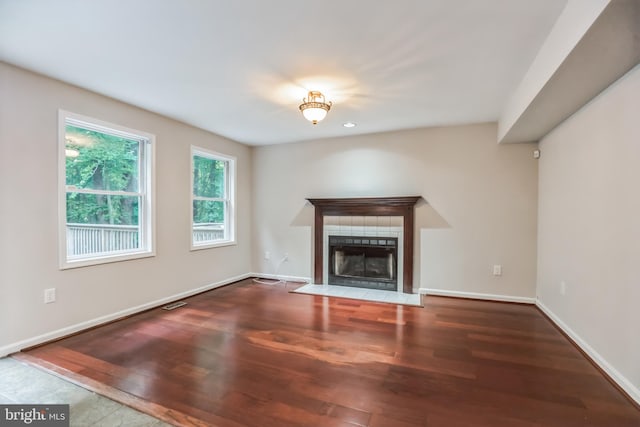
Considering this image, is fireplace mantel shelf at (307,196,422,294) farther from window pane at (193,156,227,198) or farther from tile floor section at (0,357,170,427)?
tile floor section at (0,357,170,427)

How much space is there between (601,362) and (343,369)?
6.41 feet

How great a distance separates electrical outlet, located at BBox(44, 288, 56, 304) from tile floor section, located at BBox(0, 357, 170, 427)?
554 mm

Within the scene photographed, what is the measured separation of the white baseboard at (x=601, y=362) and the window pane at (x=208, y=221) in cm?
450

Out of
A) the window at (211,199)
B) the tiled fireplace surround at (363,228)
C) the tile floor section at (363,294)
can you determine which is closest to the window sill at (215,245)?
the window at (211,199)

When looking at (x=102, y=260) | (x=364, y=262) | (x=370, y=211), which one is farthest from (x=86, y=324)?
(x=370, y=211)

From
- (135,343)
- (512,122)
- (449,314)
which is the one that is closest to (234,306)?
(135,343)

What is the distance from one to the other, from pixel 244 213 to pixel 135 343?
2.84 meters

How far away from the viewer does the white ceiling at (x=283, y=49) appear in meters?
1.78

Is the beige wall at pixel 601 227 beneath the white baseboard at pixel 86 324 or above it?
above

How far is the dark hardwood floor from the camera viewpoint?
1734 millimetres

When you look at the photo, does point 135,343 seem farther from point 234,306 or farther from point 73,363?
point 234,306

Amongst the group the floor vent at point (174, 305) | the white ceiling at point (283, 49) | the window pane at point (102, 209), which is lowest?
the floor vent at point (174, 305)

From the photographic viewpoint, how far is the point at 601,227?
2.29m

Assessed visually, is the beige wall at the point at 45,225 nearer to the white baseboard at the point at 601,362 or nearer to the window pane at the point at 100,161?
the window pane at the point at 100,161
